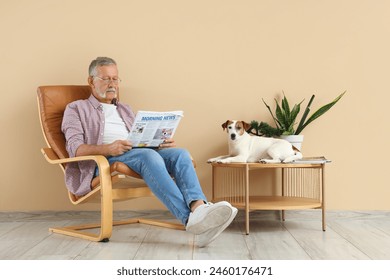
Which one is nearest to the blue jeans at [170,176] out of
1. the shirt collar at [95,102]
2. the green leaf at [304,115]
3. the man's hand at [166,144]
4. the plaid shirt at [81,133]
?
the man's hand at [166,144]

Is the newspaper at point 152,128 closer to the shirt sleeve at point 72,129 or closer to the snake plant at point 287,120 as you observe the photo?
the shirt sleeve at point 72,129

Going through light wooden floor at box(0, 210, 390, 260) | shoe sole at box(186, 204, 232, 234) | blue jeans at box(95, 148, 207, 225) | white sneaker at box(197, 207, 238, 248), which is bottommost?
light wooden floor at box(0, 210, 390, 260)

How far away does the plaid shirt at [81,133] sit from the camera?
3.30 meters

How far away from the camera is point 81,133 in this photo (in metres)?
3.39

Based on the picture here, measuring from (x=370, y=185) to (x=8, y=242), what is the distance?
2.47 metres

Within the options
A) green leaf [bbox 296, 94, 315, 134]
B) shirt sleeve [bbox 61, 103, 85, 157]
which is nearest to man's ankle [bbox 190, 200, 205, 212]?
shirt sleeve [bbox 61, 103, 85, 157]

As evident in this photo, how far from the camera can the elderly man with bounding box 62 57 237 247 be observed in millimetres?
2914

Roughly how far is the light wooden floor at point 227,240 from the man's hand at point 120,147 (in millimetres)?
511

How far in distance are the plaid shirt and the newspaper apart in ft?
1.06

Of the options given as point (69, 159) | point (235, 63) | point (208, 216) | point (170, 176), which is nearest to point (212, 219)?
point (208, 216)

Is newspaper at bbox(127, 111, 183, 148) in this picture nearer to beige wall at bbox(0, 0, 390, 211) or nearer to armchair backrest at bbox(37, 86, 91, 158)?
armchair backrest at bbox(37, 86, 91, 158)

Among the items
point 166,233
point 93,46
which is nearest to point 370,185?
point 166,233

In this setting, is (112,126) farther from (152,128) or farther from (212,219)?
(212,219)

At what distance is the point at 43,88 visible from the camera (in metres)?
3.59
